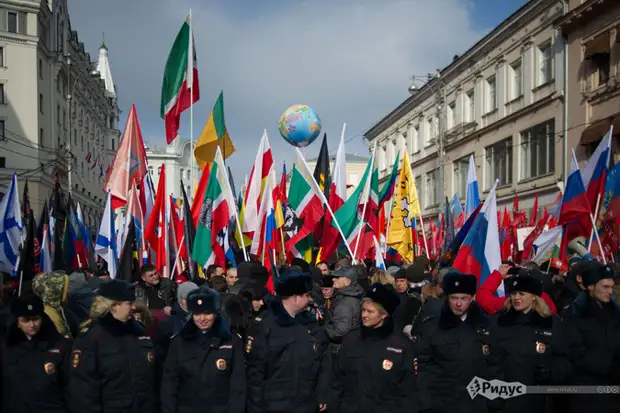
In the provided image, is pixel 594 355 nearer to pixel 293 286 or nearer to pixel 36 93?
pixel 293 286

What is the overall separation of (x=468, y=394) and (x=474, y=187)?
10.2 m

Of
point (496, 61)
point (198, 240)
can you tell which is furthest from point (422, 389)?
point (496, 61)

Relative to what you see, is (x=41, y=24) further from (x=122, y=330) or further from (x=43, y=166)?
(x=122, y=330)

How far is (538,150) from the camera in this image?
29.0 meters

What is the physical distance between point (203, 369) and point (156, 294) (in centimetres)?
404

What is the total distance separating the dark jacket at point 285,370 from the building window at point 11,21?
1799 inches

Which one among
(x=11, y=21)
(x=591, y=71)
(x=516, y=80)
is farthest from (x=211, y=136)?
(x=11, y=21)

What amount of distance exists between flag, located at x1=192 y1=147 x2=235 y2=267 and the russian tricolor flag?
4.74m

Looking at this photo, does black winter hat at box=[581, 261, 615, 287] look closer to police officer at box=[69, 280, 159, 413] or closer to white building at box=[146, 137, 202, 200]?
police officer at box=[69, 280, 159, 413]

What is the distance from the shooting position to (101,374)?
482cm

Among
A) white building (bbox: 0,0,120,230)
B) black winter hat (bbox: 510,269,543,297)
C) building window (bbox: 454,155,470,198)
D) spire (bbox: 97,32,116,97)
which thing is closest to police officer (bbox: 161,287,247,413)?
black winter hat (bbox: 510,269,543,297)

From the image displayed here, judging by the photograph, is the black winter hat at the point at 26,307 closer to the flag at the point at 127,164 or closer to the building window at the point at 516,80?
the flag at the point at 127,164

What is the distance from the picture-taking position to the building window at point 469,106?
119 ft

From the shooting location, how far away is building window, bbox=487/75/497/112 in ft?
109
